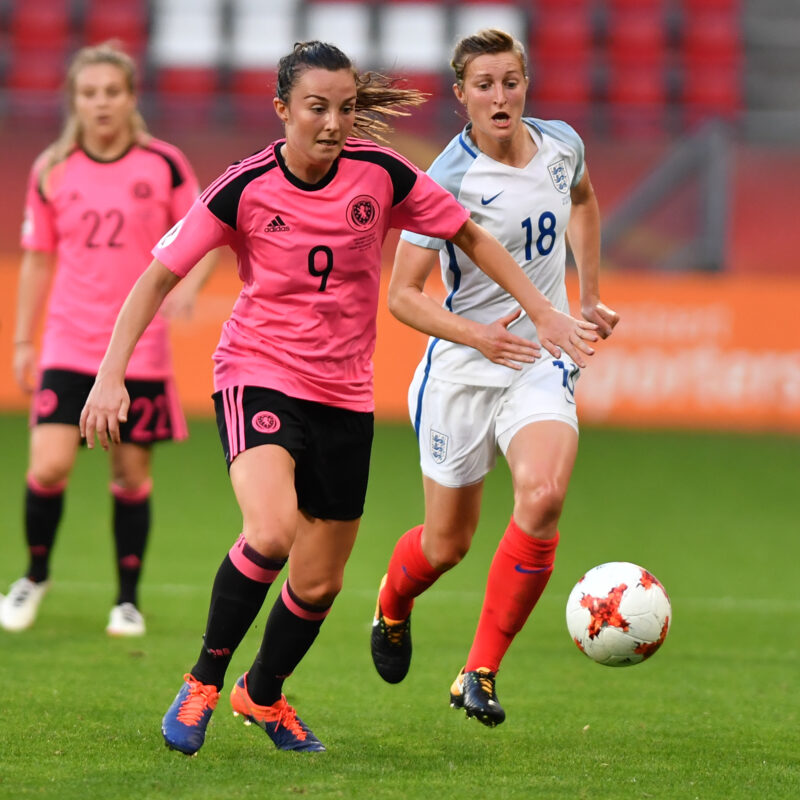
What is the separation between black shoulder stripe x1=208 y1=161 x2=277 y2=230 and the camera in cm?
422

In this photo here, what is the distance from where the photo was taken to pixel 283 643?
14.8ft

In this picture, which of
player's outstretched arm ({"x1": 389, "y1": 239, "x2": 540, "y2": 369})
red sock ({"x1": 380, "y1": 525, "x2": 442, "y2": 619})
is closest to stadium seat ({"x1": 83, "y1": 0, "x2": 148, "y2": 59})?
red sock ({"x1": 380, "y1": 525, "x2": 442, "y2": 619})

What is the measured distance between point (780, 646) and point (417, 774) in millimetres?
2825

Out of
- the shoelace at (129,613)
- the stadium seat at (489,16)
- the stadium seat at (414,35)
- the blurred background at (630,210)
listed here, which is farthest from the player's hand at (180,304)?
the stadium seat at (489,16)

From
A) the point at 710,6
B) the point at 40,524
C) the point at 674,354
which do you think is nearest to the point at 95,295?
the point at 40,524

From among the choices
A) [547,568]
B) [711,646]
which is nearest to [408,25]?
[711,646]

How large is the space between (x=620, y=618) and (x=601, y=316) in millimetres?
1002

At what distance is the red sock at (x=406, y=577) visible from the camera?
538 cm

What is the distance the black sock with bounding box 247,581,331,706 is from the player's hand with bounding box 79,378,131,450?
0.83 m

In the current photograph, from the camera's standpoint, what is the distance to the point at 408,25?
1878cm

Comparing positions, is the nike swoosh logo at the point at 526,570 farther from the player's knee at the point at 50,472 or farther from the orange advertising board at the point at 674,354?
the orange advertising board at the point at 674,354

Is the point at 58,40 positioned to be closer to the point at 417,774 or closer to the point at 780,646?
the point at 780,646

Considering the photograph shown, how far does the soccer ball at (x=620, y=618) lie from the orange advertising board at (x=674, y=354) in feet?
30.1

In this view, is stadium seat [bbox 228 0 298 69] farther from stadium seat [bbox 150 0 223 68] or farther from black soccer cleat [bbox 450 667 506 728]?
black soccer cleat [bbox 450 667 506 728]
